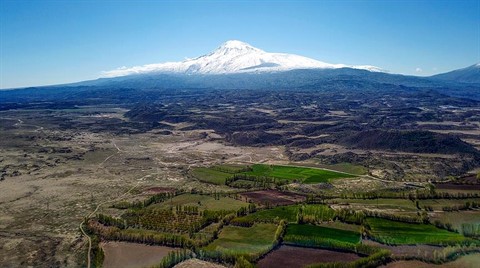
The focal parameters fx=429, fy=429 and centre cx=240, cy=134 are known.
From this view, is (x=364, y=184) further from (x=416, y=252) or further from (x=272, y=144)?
(x=272, y=144)

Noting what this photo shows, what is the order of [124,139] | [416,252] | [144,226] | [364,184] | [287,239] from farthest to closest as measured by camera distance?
Answer: [124,139] → [364,184] → [144,226] → [287,239] → [416,252]

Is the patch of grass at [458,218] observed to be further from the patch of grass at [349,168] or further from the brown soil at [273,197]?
the patch of grass at [349,168]

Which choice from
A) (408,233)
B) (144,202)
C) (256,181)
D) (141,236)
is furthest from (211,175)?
(408,233)

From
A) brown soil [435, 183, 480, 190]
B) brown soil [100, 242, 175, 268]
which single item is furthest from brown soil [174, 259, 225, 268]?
brown soil [435, 183, 480, 190]

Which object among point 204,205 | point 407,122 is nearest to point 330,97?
point 407,122

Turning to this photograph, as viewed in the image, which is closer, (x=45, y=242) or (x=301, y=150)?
(x=45, y=242)

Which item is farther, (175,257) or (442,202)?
(442,202)

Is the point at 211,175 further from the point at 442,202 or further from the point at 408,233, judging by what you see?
the point at 408,233
